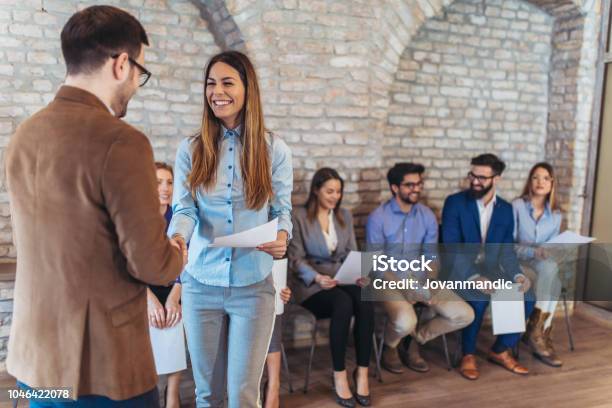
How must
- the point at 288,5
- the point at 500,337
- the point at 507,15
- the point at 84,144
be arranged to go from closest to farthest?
the point at 84,144 → the point at 288,5 → the point at 500,337 → the point at 507,15

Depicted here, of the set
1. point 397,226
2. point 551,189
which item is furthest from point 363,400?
point 551,189

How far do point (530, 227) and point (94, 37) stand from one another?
3.82 metres

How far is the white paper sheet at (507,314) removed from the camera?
388 cm

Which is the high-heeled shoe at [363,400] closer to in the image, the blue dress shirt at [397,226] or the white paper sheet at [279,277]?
the white paper sheet at [279,277]

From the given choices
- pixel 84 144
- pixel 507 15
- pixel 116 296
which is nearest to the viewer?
pixel 84 144

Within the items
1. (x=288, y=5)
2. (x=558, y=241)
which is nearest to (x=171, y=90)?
(x=288, y=5)

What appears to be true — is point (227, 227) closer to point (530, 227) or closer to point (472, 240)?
→ point (472, 240)

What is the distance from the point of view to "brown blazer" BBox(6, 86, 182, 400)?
4.13ft

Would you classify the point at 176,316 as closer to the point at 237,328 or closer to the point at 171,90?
the point at 237,328

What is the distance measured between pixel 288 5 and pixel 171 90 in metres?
1.07

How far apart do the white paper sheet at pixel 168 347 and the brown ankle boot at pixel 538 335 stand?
2.70 m

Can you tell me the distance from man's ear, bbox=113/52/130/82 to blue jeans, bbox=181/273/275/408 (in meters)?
0.95

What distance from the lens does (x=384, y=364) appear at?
3.86 meters

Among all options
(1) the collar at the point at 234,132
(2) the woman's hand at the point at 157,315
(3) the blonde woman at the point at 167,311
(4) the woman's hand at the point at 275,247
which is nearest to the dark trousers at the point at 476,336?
(3) the blonde woman at the point at 167,311
